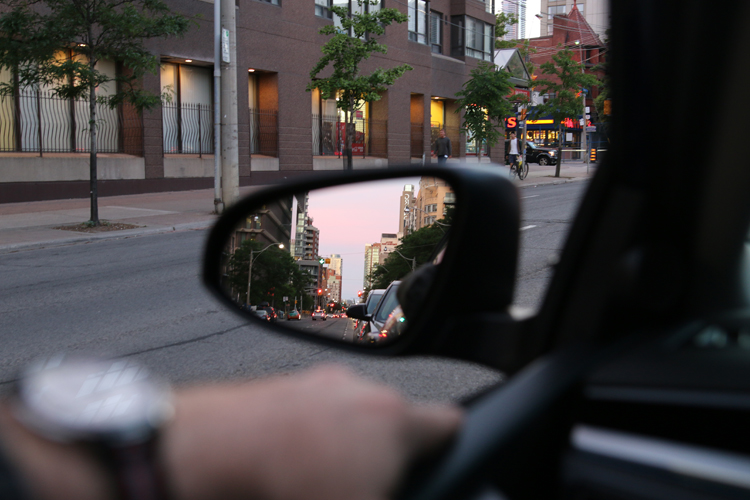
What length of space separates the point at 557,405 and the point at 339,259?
914 mm

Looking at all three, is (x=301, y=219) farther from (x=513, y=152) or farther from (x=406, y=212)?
(x=513, y=152)

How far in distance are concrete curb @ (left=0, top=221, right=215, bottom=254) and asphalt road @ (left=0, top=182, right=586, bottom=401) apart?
1021 millimetres

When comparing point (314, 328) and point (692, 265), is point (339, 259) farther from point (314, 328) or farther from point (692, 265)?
point (692, 265)

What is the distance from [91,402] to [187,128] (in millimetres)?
24784

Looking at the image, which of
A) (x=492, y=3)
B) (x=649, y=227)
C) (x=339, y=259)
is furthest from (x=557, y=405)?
(x=492, y=3)

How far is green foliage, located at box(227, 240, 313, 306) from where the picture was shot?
6.64 feet

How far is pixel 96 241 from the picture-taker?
1323 centimetres

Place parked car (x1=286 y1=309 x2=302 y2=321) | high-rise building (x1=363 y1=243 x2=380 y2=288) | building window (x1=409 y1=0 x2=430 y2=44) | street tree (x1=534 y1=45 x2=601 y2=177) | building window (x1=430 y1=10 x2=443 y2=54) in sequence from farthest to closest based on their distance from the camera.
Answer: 1. building window (x1=430 y1=10 x2=443 y2=54)
2. building window (x1=409 y1=0 x2=430 y2=44)
3. street tree (x1=534 y1=45 x2=601 y2=177)
4. parked car (x1=286 y1=309 x2=302 y2=321)
5. high-rise building (x1=363 y1=243 x2=380 y2=288)

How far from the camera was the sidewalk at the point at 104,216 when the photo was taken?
1305 cm

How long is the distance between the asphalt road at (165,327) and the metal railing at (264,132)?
1627 cm

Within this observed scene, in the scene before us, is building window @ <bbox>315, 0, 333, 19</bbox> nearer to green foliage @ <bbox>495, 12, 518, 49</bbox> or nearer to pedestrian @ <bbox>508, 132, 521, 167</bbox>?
pedestrian @ <bbox>508, 132, 521, 167</bbox>

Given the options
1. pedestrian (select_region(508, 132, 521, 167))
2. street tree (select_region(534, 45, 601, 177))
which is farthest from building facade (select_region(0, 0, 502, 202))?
street tree (select_region(534, 45, 601, 177))

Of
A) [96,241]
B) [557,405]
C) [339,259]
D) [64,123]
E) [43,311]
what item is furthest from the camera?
[64,123]

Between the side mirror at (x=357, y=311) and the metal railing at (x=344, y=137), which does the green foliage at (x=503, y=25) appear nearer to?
the metal railing at (x=344, y=137)
